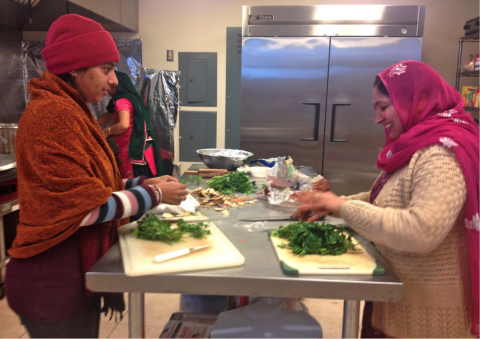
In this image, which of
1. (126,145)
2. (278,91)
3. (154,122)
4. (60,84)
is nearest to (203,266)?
(60,84)

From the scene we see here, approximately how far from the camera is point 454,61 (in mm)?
4168

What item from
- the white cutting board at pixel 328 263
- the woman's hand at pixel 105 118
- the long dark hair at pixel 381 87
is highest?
the long dark hair at pixel 381 87

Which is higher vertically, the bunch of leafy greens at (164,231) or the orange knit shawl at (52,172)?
the orange knit shawl at (52,172)

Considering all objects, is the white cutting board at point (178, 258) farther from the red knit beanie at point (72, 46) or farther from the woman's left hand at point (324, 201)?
the red knit beanie at point (72, 46)

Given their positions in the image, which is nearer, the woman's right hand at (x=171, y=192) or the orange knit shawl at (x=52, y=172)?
the orange knit shawl at (x=52, y=172)

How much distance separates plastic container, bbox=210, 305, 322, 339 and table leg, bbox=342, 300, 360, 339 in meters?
0.32

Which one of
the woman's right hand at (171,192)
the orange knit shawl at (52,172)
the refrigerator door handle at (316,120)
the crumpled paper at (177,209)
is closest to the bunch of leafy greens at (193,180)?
the crumpled paper at (177,209)

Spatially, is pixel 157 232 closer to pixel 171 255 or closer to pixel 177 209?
pixel 171 255

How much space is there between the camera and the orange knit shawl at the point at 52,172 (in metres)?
1.07

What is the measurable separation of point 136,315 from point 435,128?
1.15 m

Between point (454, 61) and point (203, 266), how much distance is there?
4308 millimetres

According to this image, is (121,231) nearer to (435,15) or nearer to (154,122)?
(154,122)

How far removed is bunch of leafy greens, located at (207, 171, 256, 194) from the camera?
2.11 metres

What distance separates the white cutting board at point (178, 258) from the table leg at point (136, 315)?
0.13 meters
